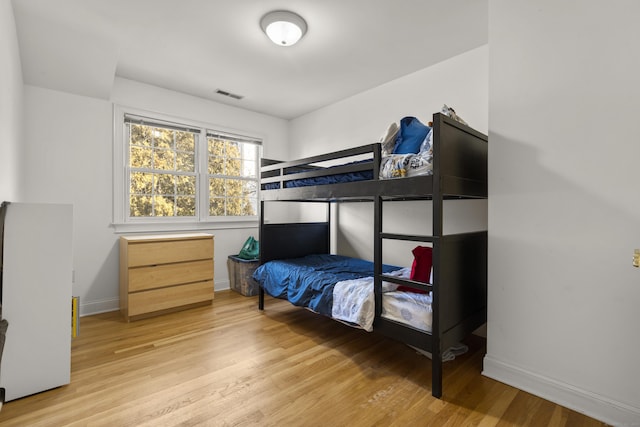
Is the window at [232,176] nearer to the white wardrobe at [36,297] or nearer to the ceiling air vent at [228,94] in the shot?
the ceiling air vent at [228,94]

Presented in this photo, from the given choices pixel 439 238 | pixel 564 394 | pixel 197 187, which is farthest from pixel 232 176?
pixel 564 394

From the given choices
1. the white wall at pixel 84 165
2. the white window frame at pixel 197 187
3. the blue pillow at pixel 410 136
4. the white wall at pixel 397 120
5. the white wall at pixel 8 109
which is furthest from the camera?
the white window frame at pixel 197 187

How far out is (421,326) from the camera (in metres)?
1.87

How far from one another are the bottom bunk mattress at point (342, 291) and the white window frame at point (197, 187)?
1.16 meters

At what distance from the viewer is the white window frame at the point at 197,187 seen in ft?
10.7

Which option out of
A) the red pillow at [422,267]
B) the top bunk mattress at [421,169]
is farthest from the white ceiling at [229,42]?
the red pillow at [422,267]

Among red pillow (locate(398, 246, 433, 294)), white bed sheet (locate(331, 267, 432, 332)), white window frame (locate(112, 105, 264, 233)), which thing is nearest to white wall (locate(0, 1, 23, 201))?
white window frame (locate(112, 105, 264, 233))

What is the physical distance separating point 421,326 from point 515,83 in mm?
1599

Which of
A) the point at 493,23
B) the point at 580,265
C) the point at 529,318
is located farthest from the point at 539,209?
the point at 493,23

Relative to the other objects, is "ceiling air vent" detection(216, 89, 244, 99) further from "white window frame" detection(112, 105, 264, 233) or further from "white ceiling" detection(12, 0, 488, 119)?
"white window frame" detection(112, 105, 264, 233)

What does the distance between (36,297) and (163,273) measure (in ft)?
4.15

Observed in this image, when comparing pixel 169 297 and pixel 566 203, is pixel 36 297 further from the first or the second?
pixel 566 203

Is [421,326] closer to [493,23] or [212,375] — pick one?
[212,375]

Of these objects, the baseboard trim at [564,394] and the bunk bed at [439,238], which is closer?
the baseboard trim at [564,394]
